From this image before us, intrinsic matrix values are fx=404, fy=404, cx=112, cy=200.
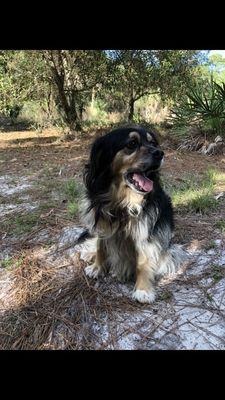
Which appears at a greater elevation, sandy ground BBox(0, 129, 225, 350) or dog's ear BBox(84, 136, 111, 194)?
dog's ear BBox(84, 136, 111, 194)

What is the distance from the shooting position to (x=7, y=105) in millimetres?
11062

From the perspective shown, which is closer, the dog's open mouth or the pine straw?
the pine straw

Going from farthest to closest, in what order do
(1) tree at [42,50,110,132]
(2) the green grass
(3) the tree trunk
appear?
(3) the tree trunk < (1) tree at [42,50,110,132] < (2) the green grass

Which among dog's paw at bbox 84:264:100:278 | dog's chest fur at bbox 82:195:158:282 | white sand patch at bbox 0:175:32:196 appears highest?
dog's chest fur at bbox 82:195:158:282

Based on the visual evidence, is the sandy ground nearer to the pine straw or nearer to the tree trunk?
the pine straw

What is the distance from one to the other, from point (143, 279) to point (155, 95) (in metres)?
11.0

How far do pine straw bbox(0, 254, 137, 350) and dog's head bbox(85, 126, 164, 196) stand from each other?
35.3 inches

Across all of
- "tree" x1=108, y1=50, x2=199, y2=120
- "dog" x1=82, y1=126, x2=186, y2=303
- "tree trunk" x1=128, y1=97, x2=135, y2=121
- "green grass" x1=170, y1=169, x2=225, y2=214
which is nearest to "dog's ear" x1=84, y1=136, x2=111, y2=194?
"dog" x1=82, y1=126, x2=186, y2=303

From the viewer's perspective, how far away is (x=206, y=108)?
895 cm

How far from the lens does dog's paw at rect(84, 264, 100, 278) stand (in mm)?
3559

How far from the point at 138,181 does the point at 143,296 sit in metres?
0.91

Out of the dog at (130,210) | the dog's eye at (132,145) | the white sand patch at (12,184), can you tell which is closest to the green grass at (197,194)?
the dog at (130,210)

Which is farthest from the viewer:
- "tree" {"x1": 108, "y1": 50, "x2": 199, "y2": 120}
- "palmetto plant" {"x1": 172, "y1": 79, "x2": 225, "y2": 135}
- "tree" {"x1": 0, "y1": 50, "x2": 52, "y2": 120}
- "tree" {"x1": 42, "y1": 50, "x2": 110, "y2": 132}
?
"tree" {"x1": 108, "y1": 50, "x2": 199, "y2": 120}
